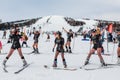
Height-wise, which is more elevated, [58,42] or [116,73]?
[58,42]

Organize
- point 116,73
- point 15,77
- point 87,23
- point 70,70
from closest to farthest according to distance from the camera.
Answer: point 15,77, point 116,73, point 70,70, point 87,23

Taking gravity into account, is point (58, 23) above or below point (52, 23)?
below

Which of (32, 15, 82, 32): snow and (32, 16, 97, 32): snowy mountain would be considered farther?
(32, 15, 82, 32): snow

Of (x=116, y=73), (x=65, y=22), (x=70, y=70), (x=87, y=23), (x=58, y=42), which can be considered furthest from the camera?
(x=65, y=22)

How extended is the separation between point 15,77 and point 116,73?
14.6ft

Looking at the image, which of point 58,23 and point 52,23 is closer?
point 52,23

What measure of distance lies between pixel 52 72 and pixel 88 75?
1816mm

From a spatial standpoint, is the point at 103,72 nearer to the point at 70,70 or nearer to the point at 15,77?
the point at 70,70

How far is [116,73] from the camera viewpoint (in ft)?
54.1

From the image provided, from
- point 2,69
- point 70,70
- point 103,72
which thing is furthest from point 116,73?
point 2,69

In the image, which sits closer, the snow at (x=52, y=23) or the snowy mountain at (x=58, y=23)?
the snowy mountain at (x=58, y=23)

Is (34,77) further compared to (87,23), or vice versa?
(87,23)

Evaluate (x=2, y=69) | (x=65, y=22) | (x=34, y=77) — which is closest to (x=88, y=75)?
(x=34, y=77)

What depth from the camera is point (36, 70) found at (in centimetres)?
1780
